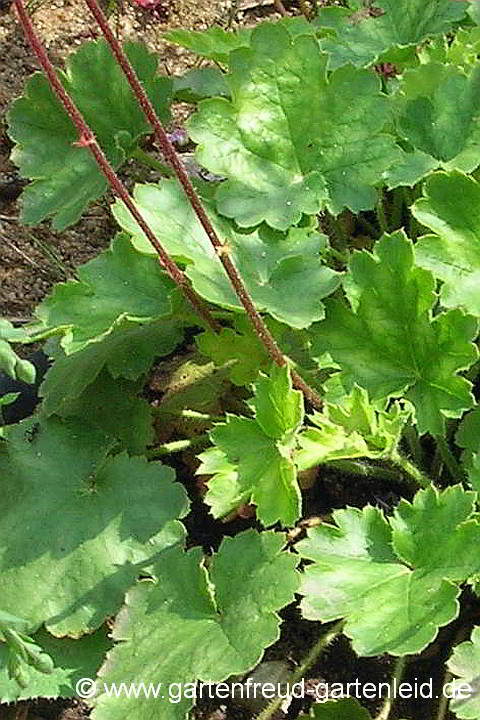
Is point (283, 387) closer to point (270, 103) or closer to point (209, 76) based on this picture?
→ point (270, 103)

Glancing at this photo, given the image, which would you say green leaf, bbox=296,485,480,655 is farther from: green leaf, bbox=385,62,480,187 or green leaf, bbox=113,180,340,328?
green leaf, bbox=385,62,480,187

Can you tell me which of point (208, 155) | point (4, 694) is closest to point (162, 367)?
point (208, 155)

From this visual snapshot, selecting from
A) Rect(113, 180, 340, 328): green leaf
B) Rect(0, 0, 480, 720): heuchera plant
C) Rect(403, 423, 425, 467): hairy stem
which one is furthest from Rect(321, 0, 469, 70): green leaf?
Rect(403, 423, 425, 467): hairy stem

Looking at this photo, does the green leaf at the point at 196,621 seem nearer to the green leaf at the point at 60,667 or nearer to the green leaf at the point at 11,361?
the green leaf at the point at 60,667

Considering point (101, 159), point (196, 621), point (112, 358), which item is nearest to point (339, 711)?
point (196, 621)

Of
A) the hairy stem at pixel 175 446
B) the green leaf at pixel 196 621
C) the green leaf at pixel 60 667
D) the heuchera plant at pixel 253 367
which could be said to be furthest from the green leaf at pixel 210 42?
the green leaf at pixel 60 667

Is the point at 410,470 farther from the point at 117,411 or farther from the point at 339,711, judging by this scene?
the point at 117,411

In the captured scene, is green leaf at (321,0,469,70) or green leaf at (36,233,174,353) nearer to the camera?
green leaf at (36,233,174,353)
